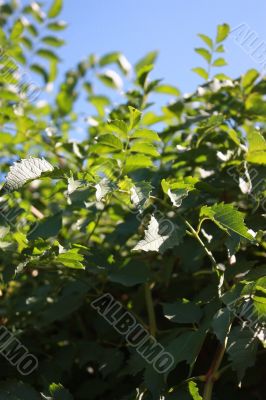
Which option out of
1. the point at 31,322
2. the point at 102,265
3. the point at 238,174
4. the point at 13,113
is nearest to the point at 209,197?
the point at 238,174

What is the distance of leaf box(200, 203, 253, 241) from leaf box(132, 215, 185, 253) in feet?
0.30

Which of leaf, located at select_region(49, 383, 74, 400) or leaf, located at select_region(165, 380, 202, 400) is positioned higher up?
leaf, located at select_region(49, 383, 74, 400)

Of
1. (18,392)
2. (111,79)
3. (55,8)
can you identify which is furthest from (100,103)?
(18,392)

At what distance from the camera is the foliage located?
1.14 meters

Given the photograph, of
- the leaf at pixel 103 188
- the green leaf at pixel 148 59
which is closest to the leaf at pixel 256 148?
the leaf at pixel 103 188

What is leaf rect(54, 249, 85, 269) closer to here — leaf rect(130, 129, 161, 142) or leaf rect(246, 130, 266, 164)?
leaf rect(130, 129, 161, 142)

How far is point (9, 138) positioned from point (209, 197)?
0.87m

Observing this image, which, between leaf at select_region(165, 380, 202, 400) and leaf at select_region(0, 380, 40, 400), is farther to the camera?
leaf at select_region(0, 380, 40, 400)

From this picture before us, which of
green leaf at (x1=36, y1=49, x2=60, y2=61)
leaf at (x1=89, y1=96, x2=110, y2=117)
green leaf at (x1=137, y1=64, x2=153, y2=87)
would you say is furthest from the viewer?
green leaf at (x1=36, y1=49, x2=60, y2=61)

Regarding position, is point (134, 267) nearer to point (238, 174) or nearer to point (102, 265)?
point (102, 265)

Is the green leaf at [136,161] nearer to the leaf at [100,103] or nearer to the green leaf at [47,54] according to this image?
the leaf at [100,103]

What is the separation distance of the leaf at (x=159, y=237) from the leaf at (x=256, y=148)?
0.39m

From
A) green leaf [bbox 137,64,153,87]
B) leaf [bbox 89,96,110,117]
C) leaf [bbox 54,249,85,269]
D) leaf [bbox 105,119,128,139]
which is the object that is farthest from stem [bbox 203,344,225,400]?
leaf [bbox 89,96,110,117]

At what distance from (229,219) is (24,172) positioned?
470 millimetres
